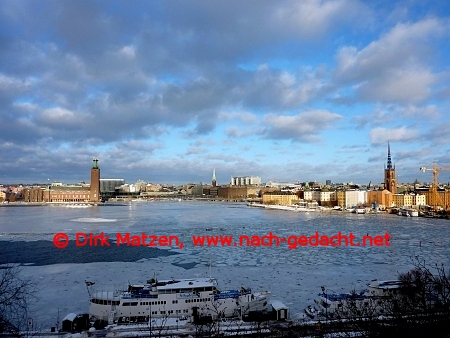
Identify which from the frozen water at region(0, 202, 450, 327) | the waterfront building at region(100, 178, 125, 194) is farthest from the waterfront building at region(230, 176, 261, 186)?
the frozen water at region(0, 202, 450, 327)

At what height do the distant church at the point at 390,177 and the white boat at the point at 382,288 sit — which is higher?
the distant church at the point at 390,177

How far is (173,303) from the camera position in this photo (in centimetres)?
806

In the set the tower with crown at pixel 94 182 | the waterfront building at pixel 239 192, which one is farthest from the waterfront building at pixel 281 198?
the tower with crown at pixel 94 182

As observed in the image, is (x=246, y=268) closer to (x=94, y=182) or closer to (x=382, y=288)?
(x=382, y=288)

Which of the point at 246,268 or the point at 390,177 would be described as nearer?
the point at 246,268

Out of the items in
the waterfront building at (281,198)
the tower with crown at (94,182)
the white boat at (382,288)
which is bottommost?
the white boat at (382,288)

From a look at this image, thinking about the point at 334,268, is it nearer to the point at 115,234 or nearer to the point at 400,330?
the point at 400,330

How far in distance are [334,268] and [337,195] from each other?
4024cm

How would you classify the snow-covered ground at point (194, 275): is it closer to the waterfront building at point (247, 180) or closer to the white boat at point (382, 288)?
the white boat at point (382, 288)

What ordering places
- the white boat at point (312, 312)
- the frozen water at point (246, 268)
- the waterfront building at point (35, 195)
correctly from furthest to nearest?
the waterfront building at point (35, 195)
the frozen water at point (246, 268)
the white boat at point (312, 312)

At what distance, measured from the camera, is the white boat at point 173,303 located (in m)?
7.73

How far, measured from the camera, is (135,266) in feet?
39.5

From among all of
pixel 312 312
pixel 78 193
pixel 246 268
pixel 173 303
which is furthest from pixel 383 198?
pixel 78 193

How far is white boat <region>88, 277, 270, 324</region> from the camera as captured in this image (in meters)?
7.73
